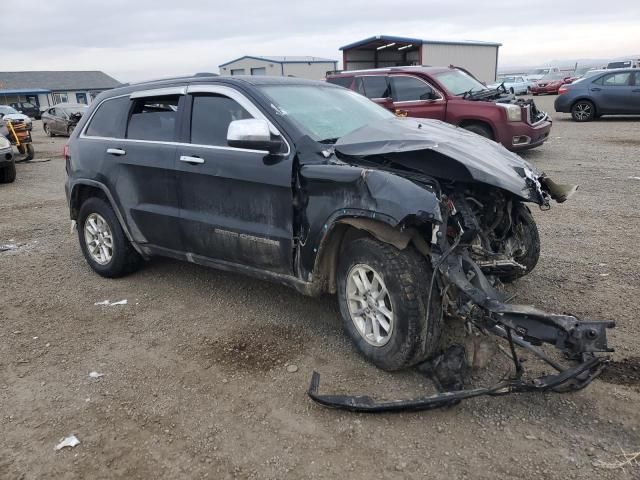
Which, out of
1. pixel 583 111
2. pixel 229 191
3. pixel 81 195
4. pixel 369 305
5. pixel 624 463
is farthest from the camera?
→ pixel 583 111

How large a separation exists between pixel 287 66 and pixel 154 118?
43.8 meters

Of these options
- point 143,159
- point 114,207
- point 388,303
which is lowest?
point 388,303

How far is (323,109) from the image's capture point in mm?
4207

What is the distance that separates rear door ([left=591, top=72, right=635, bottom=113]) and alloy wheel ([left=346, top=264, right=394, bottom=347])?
49.1ft

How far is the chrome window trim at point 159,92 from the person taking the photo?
4377 millimetres

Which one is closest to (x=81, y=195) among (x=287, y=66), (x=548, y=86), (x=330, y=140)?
(x=330, y=140)

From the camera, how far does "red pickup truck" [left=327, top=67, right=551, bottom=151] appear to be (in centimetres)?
997

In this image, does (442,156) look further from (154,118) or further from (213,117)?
(154,118)

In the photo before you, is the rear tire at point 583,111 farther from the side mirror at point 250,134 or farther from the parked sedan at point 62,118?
the parked sedan at point 62,118

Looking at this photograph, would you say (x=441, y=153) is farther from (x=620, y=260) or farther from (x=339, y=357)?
(x=620, y=260)

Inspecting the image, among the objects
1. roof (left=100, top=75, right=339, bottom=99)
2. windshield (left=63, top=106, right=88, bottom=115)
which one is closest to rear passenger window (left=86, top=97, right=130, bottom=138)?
roof (left=100, top=75, right=339, bottom=99)

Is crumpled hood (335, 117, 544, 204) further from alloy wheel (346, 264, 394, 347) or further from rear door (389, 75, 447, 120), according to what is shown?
rear door (389, 75, 447, 120)

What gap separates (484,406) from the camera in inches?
120

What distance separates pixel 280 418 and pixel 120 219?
8.87 feet
